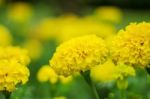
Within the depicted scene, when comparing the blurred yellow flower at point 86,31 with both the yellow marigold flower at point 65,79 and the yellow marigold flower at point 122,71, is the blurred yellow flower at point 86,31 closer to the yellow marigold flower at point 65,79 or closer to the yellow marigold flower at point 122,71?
the yellow marigold flower at point 65,79

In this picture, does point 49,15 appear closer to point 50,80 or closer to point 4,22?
point 4,22

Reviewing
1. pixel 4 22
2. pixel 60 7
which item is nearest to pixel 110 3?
pixel 60 7

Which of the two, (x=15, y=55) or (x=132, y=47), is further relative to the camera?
(x=15, y=55)

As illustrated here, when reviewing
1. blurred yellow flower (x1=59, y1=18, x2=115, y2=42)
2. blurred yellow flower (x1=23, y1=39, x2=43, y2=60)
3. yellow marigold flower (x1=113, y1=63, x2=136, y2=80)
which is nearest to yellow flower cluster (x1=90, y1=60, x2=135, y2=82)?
yellow marigold flower (x1=113, y1=63, x2=136, y2=80)

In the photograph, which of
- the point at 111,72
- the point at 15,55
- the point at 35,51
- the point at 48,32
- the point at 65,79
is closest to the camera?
the point at 15,55

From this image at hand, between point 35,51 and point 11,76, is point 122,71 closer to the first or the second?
point 11,76

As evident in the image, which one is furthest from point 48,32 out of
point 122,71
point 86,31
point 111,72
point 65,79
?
point 122,71
